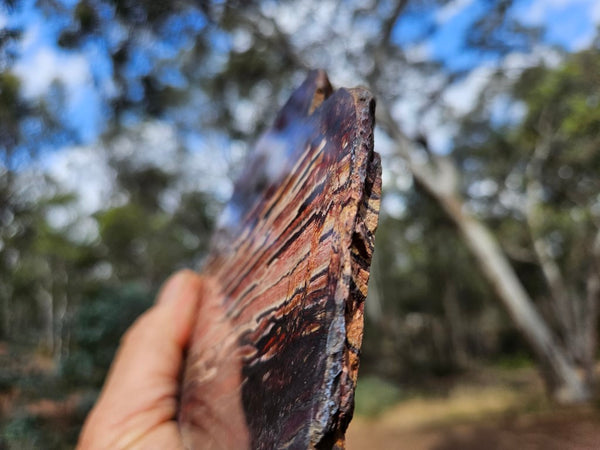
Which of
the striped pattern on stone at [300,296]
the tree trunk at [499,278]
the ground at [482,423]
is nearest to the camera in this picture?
the striped pattern on stone at [300,296]

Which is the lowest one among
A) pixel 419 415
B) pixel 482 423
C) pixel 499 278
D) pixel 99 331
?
pixel 482 423

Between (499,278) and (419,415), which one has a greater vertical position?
(499,278)

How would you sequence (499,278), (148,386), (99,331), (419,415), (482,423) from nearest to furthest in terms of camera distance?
(148,386) → (99,331) → (499,278) → (482,423) → (419,415)

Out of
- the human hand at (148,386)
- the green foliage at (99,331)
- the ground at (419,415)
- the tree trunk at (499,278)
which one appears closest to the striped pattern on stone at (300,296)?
the human hand at (148,386)

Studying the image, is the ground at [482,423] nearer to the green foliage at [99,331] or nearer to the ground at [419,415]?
the ground at [419,415]

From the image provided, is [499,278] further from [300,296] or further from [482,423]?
[300,296]

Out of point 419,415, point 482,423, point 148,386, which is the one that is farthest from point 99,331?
point 419,415
